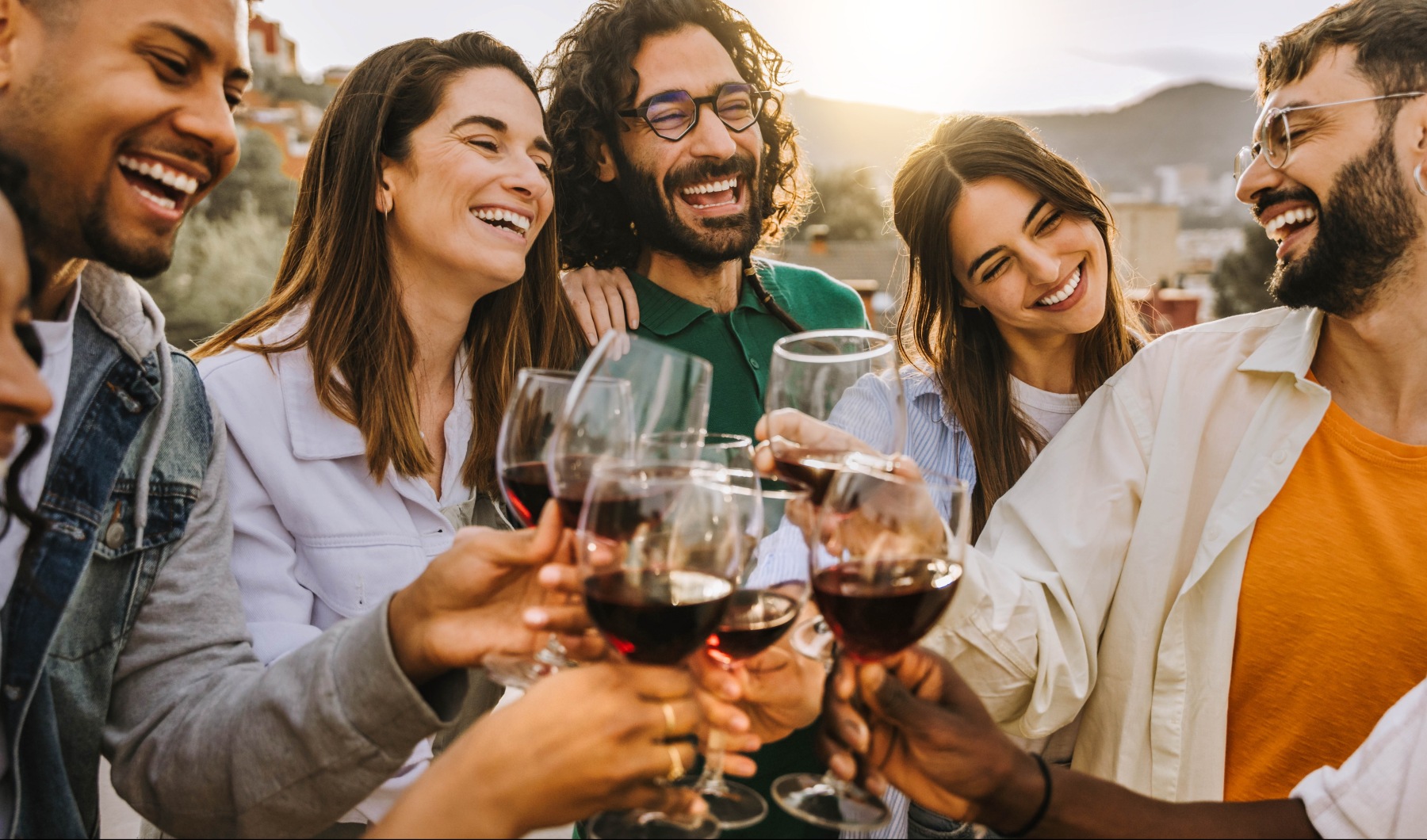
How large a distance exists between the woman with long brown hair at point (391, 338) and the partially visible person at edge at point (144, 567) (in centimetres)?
26

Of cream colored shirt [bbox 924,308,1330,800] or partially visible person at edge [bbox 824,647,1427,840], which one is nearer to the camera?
partially visible person at edge [bbox 824,647,1427,840]

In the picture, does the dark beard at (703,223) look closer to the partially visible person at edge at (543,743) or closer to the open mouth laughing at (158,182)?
the open mouth laughing at (158,182)

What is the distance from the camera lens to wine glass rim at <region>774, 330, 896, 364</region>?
166cm

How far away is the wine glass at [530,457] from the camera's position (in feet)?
5.05

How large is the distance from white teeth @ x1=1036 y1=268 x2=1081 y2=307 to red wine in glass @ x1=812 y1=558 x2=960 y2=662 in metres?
1.70

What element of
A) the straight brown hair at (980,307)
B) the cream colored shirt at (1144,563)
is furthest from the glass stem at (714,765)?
the straight brown hair at (980,307)

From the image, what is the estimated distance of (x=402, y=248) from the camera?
268cm

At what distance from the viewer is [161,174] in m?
1.77

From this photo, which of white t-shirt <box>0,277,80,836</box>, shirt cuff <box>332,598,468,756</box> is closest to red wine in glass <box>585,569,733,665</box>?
shirt cuff <box>332,598,468,756</box>

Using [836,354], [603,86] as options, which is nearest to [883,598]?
[836,354]

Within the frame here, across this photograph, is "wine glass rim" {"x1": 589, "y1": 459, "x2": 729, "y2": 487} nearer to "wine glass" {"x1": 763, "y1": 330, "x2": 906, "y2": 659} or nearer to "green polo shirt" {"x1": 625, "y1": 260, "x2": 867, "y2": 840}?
"wine glass" {"x1": 763, "y1": 330, "x2": 906, "y2": 659}

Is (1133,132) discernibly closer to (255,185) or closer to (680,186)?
(255,185)

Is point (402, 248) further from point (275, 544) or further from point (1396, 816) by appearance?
point (1396, 816)

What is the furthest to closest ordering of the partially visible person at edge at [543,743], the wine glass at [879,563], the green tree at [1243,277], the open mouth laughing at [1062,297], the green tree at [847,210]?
the green tree at [847,210] < the green tree at [1243,277] < the open mouth laughing at [1062,297] < the wine glass at [879,563] < the partially visible person at edge at [543,743]
